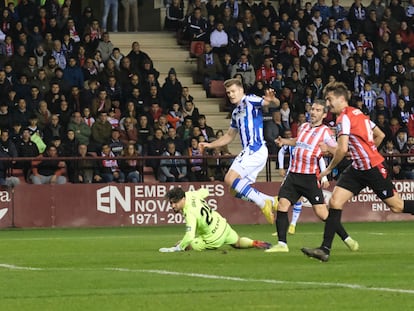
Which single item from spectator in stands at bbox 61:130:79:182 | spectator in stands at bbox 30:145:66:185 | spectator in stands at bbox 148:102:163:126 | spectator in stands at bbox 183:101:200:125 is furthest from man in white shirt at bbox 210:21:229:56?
spectator in stands at bbox 30:145:66:185

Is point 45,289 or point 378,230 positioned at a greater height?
point 45,289

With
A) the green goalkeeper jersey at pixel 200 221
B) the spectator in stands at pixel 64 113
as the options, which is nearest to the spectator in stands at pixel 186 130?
the spectator in stands at pixel 64 113

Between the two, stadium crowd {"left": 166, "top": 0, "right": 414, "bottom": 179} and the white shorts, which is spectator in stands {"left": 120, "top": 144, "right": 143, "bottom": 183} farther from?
the white shorts

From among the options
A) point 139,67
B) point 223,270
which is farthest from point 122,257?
point 139,67

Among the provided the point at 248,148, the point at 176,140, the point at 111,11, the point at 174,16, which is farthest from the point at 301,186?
the point at 174,16

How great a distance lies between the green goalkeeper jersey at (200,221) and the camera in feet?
50.6

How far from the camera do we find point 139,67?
31250 mm

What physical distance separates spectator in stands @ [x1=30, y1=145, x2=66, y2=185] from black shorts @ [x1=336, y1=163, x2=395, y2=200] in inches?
490

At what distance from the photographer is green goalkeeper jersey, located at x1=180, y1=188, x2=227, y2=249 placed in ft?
50.6

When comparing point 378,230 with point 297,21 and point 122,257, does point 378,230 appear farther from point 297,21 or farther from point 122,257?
point 297,21

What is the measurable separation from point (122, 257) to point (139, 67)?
16.0 m

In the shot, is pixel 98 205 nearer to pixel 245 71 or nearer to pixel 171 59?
pixel 245 71

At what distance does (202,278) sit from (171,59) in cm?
2252

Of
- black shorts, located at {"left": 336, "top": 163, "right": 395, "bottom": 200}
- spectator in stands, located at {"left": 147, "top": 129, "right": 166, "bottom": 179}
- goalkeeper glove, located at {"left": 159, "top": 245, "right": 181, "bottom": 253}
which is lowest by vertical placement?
spectator in stands, located at {"left": 147, "top": 129, "right": 166, "bottom": 179}
